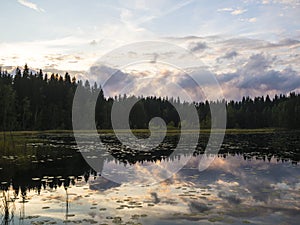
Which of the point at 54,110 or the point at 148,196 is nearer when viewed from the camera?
the point at 148,196

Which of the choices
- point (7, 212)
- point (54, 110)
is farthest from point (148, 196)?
point (54, 110)

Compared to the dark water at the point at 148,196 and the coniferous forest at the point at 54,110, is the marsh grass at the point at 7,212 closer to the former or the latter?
the dark water at the point at 148,196

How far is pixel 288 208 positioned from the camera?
15375 millimetres

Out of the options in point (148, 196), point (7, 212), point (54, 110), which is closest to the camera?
point (7, 212)

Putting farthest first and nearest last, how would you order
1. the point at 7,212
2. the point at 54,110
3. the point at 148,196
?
the point at 54,110
the point at 148,196
the point at 7,212

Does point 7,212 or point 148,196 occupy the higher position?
point 7,212

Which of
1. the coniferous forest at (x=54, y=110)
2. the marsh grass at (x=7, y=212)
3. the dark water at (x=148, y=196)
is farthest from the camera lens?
the coniferous forest at (x=54, y=110)

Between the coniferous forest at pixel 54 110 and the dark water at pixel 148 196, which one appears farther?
the coniferous forest at pixel 54 110

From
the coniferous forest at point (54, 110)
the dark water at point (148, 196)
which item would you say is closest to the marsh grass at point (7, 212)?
the dark water at point (148, 196)

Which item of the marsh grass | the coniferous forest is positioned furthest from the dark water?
the coniferous forest

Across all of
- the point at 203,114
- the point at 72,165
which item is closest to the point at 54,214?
the point at 72,165

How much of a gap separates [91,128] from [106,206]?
4494 inches

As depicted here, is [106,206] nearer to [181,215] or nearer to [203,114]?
[181,215]

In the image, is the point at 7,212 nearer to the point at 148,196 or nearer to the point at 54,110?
the point at 148,196
